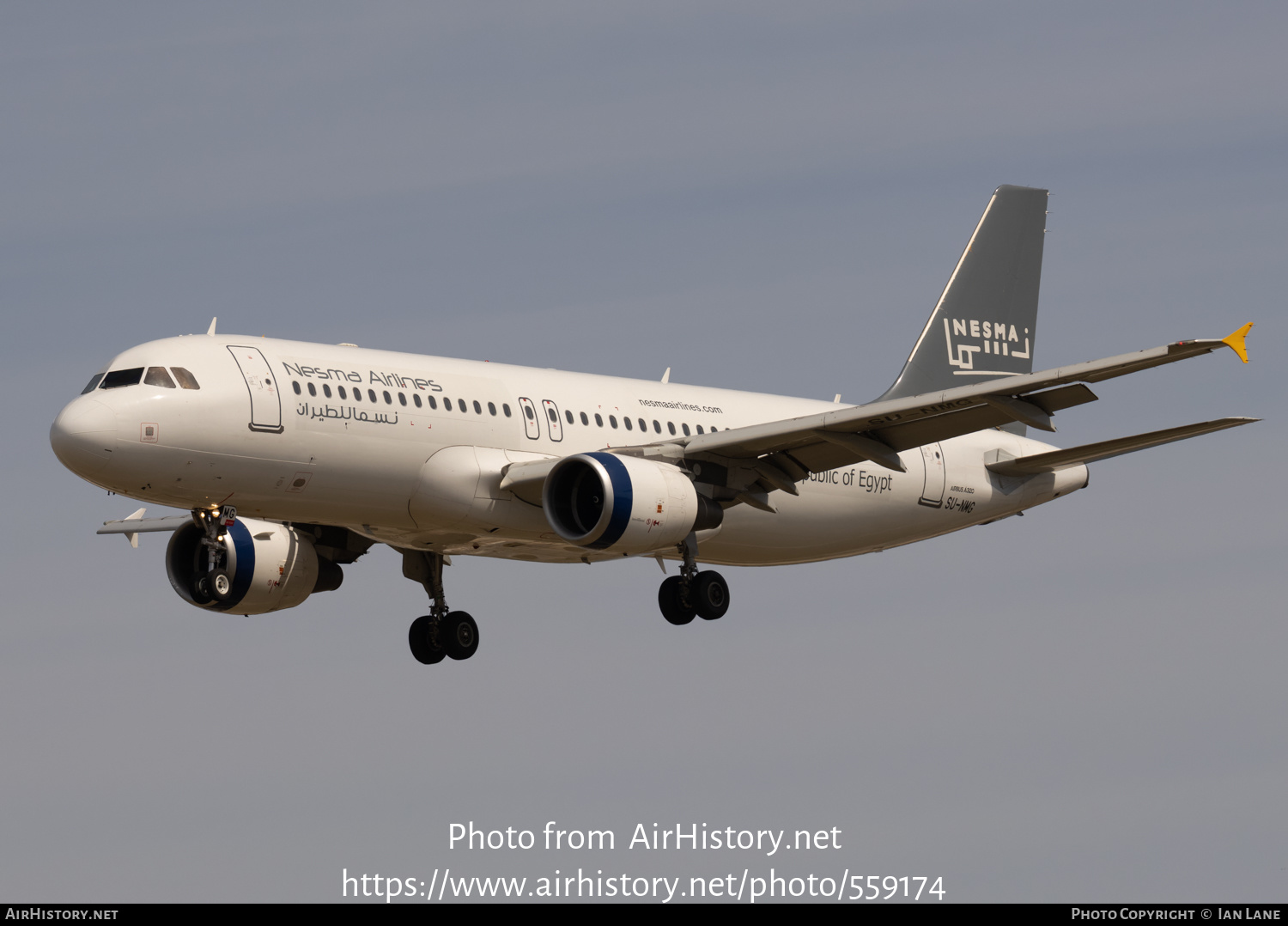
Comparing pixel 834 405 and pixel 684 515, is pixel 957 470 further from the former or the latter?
pixel 684 515

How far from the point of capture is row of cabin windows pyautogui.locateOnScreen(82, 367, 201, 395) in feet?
112

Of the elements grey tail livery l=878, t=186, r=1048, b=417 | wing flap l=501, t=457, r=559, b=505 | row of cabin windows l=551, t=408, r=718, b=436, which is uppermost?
grey tail livery l=878, t=186, r=1048, b=417

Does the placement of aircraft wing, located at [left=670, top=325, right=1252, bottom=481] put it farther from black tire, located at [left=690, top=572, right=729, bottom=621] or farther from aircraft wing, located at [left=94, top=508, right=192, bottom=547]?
aircraft wing, located at [left=94, top=508, right=192, bottom=547]

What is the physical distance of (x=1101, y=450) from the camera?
41.6 metres

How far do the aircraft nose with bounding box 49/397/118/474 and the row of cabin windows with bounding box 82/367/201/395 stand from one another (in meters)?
0.75

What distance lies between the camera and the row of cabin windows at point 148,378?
3416cm

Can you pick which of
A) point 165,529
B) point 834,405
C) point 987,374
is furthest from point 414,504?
point 987,374

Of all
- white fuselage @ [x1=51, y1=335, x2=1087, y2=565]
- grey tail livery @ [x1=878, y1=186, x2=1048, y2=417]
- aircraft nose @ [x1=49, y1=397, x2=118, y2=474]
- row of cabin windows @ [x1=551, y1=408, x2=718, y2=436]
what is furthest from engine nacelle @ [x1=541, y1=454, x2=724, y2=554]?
grey tail livery @ [x1=878, y1=186, x2=1048, y2=417]

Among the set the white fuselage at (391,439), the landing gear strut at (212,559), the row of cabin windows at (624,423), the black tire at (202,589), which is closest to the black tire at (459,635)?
the white fuselage at (391,439)

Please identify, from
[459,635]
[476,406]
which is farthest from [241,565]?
[476,406]

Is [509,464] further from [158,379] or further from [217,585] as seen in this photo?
[158,379]

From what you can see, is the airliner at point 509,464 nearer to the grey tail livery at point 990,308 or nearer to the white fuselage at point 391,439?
the white fuselage at point 391,439

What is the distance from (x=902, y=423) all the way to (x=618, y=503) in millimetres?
6060

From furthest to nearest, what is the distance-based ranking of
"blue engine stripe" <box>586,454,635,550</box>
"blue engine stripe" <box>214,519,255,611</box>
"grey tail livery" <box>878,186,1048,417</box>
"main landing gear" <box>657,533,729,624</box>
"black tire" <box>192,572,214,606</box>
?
"grey tail livery" <box>878,186,1048,417</box>, "blue engine stripe" <box>214,519,255,611</box>, "main landing gear" <box>657,533,729,624</box>, "black tire" <box>192,572,214,606</box>, "blue engine stripe" <box>586,454,635,550</box>
